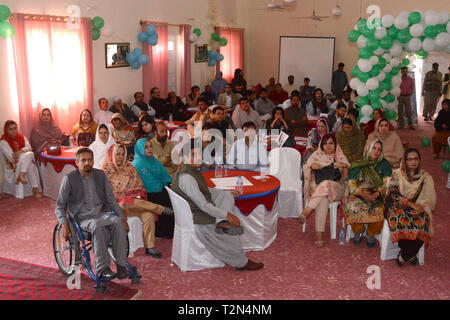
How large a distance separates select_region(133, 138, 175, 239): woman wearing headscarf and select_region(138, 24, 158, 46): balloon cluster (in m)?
5.43

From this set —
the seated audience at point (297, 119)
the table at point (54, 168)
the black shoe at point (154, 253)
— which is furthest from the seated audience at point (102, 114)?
the black shoe at point (154, 253)

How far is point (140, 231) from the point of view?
5.11m

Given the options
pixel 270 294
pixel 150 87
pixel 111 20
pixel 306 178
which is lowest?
pixel 270 294

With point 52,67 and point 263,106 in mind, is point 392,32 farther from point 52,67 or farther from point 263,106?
point 52,67

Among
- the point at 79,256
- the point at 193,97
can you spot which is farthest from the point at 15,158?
the point at 193,97

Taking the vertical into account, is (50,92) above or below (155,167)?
above

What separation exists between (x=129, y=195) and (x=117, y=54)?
18.3 feet

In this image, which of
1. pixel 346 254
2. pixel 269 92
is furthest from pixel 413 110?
pixel 346 254

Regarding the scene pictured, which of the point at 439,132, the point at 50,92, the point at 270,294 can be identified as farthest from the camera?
the point at 439,132

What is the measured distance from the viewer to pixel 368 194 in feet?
16.6

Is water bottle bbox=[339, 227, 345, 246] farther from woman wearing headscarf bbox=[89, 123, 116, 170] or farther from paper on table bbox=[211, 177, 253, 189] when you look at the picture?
woman wearing headscarf bbox=[89, 123, 116, 170]
